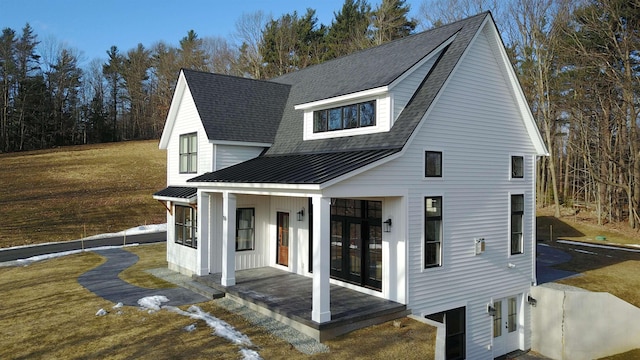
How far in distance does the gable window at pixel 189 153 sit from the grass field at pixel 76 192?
14.4 meters

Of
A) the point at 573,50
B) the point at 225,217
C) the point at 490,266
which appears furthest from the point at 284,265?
the point at 573,50

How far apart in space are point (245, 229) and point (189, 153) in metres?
3.54

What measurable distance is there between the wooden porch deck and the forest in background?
2250 centimetres

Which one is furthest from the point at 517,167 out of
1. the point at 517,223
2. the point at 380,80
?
the point at 380,80

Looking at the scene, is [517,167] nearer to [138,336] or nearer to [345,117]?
[345,117]

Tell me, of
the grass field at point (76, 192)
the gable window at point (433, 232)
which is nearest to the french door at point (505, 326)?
the gable window at point (433, 232)

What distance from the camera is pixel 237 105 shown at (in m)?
15.3

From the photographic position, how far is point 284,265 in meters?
13.5

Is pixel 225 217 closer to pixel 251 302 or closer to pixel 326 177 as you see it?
pixel 251 302

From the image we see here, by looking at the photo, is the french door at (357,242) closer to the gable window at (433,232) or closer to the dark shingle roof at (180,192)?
the gable window at (433,232)

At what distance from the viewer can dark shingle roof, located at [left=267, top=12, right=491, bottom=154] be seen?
10.5 m

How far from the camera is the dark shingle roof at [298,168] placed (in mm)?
8891

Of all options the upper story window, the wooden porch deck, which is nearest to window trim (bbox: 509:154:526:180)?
the upper story window

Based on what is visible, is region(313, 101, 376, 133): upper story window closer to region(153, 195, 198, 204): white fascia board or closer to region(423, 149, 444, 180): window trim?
region(423, 149, 444, 180): window trim
